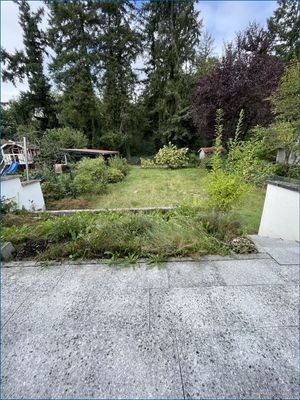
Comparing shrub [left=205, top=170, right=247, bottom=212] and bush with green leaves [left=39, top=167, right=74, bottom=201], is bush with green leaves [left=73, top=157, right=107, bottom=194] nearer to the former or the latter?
bush with green leaves [left=39, top=167, right=74, bottom=201]

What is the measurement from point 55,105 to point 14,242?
49.5 feet

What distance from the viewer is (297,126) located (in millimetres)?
5984

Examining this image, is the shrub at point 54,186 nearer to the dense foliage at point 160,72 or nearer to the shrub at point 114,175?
the dense foliage at point 160,72

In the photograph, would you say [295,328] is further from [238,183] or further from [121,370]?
[238,183]

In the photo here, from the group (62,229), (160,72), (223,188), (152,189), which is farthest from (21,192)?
(160,72)

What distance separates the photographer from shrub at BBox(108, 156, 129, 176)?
9.24 metres

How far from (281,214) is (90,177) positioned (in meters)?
5.78

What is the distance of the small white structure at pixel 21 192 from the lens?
3.48 metres

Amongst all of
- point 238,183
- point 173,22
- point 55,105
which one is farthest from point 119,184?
point 55,105

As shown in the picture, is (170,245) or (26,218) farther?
(26,218)

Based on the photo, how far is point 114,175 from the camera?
28.1ft

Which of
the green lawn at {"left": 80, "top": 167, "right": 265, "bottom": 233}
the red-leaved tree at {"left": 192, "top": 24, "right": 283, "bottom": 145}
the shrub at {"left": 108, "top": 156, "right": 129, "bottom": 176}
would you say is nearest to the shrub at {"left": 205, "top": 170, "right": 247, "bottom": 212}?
the green lawn at {"left": 80, "top": 167, "right": 265, "bottom": 233}

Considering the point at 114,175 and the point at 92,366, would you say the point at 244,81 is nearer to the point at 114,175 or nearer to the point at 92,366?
the point at 114,175

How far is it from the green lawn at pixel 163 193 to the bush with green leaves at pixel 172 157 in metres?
0.36
